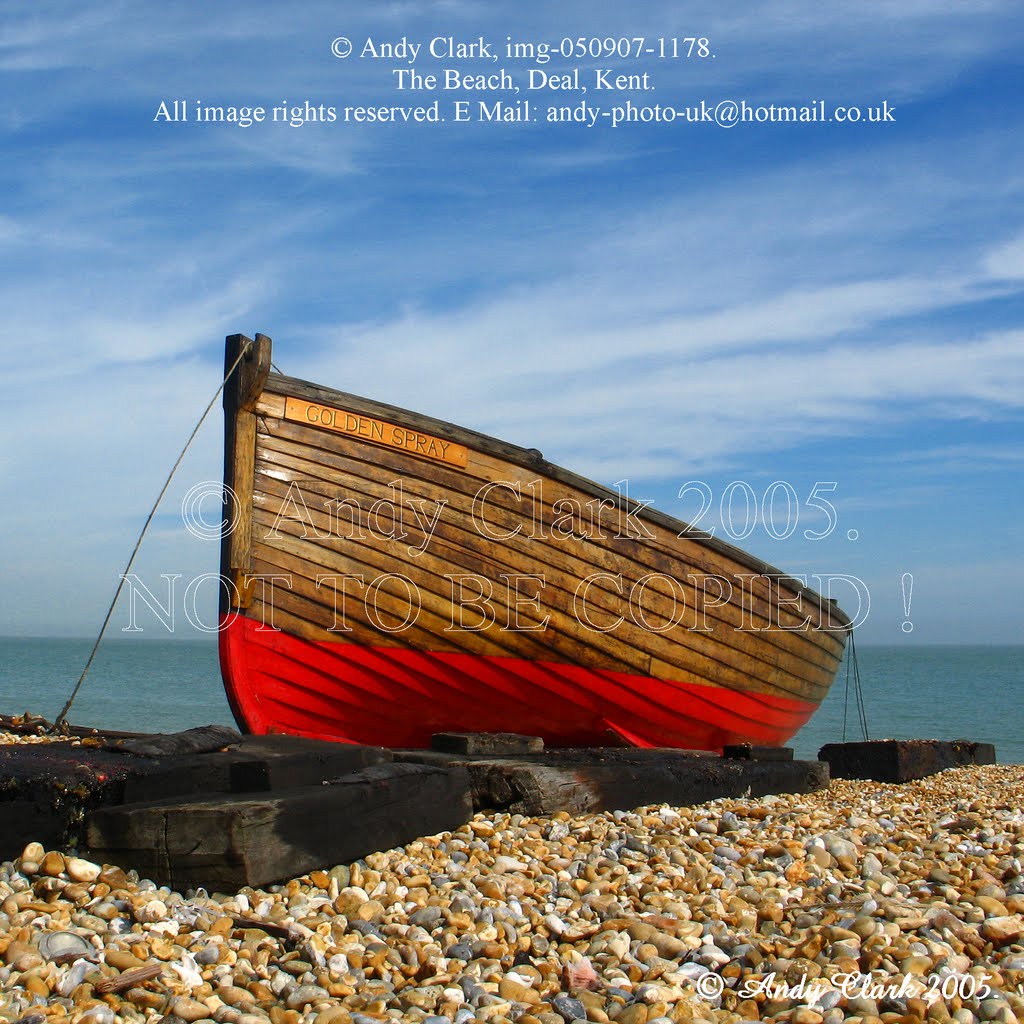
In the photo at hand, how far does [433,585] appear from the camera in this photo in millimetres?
7406

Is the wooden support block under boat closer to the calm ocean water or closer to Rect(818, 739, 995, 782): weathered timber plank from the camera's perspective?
Rect(818, 739, 995, 782): weathered timber plank

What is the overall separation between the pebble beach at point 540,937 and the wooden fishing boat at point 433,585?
12.0 ft

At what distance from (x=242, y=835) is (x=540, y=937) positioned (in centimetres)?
90

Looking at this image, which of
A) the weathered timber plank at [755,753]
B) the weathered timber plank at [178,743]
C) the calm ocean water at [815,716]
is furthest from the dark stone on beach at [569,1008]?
the calm ocean water at [815,716]

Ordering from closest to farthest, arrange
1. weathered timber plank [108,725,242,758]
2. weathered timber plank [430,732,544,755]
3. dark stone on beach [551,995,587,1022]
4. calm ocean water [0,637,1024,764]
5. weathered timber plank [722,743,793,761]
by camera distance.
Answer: dark stone on beach [551,995,587,1022]
weathered timber plank [108,725,242,758]
weathered timber plank [430,732,544,755]
weathered timber plank [722,743,793,761]
calm ocean water [0,637,1024,764]

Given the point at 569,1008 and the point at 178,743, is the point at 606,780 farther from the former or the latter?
the point at 569,1008

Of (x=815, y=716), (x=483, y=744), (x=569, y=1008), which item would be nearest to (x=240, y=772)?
(x=569, y=1008)

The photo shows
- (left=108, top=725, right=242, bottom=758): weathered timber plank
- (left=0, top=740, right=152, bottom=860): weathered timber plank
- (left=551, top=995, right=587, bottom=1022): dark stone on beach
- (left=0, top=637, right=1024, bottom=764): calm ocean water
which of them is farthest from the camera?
(left=0, top=637, right=1024, bottom=764): calm ocean water

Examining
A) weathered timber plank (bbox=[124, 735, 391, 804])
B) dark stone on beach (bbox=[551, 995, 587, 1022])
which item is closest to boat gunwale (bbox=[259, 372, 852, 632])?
weathered timber plank (bbox=[124, 735, 391, 804])

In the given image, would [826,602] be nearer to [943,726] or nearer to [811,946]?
[811,946]

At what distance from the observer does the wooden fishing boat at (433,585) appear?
708cm

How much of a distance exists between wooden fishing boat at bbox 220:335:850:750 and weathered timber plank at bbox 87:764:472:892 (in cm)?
386

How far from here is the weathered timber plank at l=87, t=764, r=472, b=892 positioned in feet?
9.46

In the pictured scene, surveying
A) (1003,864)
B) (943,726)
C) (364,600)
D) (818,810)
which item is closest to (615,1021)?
(1003,864)
